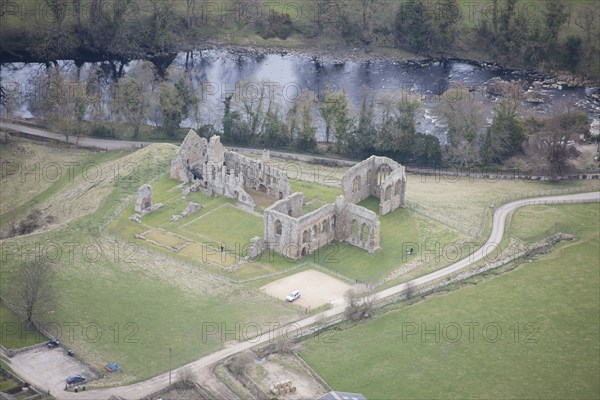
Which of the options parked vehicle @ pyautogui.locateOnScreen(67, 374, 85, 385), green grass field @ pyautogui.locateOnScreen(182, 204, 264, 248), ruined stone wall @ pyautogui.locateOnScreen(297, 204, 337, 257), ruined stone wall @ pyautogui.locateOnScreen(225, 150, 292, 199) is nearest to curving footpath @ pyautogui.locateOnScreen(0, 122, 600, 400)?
parked vehicle @ pyautogui.locateOnScreen(67, 374, 85, 385)

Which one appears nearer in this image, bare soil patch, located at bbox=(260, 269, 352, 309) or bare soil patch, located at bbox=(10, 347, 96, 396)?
bare soil patch, located at bbox=(10, 347, 96, 396)

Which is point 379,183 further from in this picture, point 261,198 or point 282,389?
point 282,389

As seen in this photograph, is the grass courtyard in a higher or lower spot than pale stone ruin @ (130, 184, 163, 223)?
lower

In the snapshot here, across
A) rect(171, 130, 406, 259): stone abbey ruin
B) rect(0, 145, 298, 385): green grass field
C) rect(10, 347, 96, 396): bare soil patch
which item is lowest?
rect(10, 347, 96, 396): bare soil patch

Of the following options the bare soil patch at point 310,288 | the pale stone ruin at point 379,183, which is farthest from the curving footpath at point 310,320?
the pale stone ruin at point 379,183

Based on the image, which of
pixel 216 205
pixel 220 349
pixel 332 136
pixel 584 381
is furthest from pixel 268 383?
pixel 332 136

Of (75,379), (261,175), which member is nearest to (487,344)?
(75,379)

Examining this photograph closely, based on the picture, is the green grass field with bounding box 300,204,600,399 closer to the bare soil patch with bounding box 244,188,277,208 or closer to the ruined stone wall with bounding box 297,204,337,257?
the ruined stone wall with bounding box 297,204,337,257
